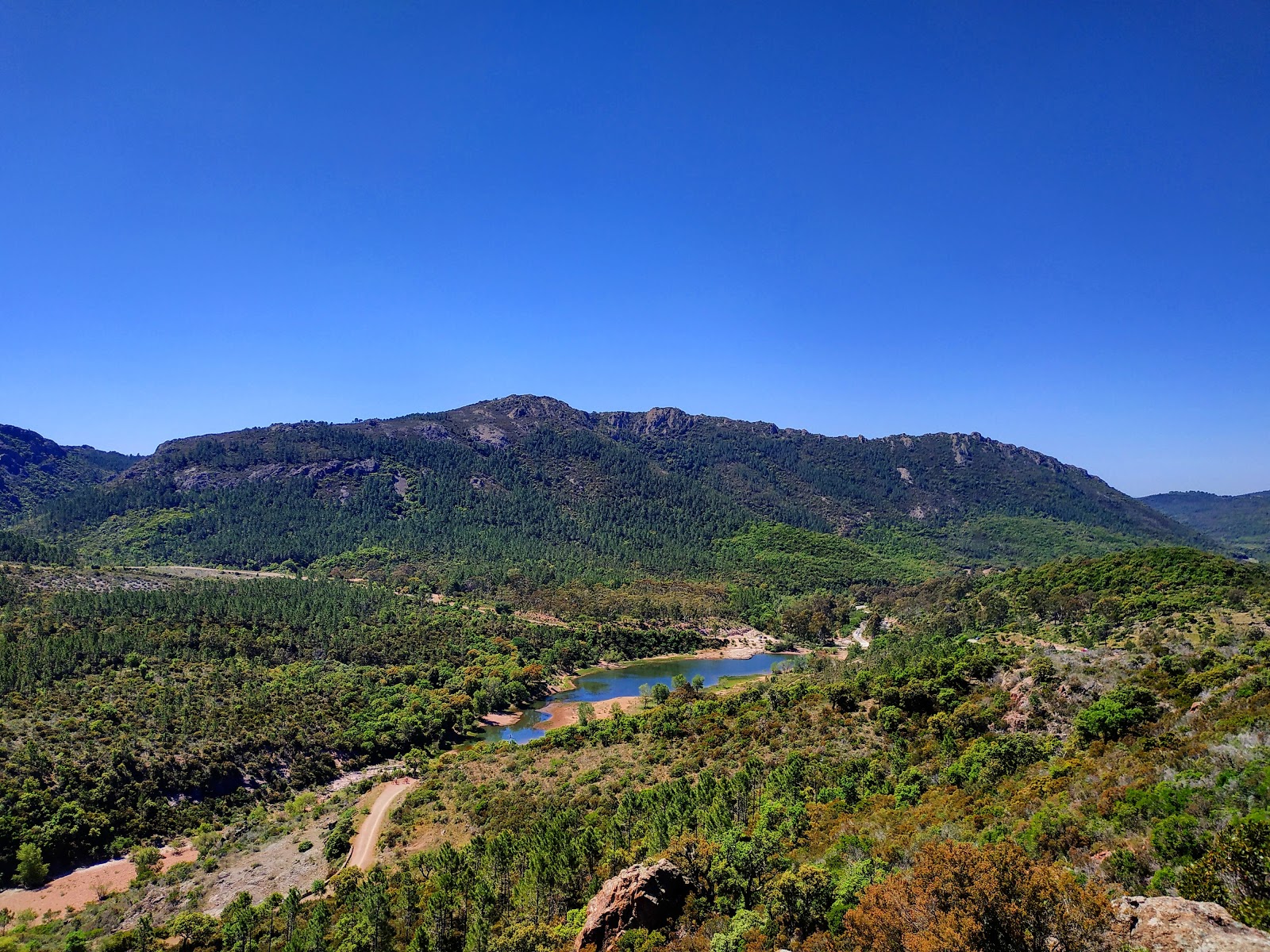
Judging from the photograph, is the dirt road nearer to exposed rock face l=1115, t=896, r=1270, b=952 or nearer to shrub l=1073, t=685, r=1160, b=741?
exposed rock face l=1115, t=896, r=1270, b=952

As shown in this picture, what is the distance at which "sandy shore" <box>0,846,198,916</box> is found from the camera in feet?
133

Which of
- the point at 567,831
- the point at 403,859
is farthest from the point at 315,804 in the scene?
the point at 567,831

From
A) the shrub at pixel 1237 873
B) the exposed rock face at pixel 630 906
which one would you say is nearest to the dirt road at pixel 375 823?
the exposed rock face at pixel 630 906

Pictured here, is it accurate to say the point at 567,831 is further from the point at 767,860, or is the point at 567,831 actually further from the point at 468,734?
the point at 468,734

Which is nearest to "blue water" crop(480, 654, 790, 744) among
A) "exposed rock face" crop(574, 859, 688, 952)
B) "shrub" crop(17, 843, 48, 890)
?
"shrub" crop(17, 843, 48, 890)

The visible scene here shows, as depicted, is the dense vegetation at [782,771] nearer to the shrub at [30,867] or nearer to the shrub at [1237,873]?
the shrub at [1237,873]

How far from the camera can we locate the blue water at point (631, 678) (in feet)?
269

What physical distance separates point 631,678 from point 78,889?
76567 millimetres

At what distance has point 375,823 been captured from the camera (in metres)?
50.8

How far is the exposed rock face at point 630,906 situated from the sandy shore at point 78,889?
41.1 meters

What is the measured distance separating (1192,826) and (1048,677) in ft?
101

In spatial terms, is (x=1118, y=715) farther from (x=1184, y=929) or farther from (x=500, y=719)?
(x=500, y=719)

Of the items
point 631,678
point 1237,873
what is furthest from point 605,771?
point 631,678

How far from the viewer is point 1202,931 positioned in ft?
37.9
